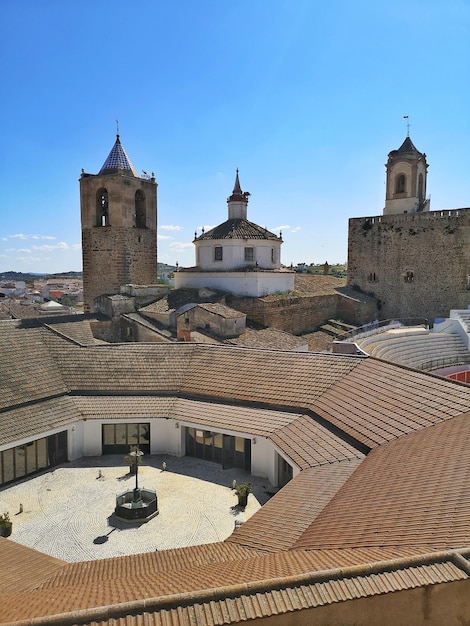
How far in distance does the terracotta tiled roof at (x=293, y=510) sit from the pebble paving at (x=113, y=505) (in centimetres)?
258

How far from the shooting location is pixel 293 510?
36.2ft

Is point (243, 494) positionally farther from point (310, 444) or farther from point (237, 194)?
point (237, 194)

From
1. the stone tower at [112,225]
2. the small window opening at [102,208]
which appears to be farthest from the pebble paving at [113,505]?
the small window opening at [102,208]

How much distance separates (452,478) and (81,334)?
1974 cm

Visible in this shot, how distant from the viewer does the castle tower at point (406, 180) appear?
39.1 m

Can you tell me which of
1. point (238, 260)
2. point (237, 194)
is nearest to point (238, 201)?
point (237, 194)

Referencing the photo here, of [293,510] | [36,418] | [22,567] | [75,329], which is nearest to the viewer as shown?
[22,567]

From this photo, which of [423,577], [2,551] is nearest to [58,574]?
[2,551]

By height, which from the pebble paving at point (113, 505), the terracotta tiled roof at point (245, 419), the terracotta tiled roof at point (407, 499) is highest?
the terracotta tiled roof at point (407, 499)

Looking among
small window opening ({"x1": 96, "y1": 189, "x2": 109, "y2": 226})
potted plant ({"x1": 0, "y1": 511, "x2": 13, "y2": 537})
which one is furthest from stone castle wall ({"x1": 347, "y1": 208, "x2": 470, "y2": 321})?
potted plant ({"x1": 0, "y1": 511, "x2": 13, "y2": 537})

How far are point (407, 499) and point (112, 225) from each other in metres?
25.7

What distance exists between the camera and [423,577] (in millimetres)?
6090

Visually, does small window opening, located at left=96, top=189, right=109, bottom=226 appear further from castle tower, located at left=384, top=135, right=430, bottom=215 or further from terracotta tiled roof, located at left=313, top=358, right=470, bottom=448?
castle tower, located at left=384, top=135, right=430, bottom=215

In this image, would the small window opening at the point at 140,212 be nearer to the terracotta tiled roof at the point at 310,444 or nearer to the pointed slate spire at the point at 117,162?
the pointed slate spire at the point at 117,162
